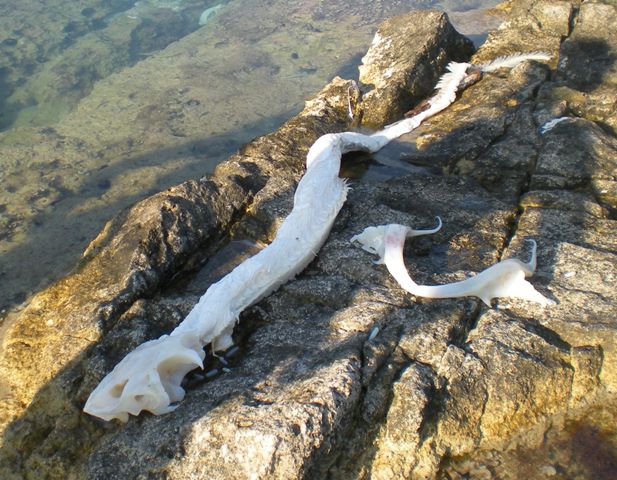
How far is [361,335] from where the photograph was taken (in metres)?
3.66

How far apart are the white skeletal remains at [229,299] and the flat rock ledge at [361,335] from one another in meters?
0.12

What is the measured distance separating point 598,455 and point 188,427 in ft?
7.84

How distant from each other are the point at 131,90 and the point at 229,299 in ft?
28.6

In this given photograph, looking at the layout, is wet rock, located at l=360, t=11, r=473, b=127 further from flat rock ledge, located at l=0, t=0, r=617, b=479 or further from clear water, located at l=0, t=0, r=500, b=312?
clear water, located at l=0, t=0, r=500, b=312

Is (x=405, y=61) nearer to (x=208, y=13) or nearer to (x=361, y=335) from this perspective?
(x=361, y=335)

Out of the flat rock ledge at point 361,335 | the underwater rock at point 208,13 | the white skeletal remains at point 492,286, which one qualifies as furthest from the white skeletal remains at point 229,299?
the underwater rock at point 208,13

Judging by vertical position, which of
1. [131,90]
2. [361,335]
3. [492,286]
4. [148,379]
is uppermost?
[148,379]

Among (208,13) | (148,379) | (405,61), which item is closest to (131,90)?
(208,13)

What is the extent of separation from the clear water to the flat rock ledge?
2.60 meters

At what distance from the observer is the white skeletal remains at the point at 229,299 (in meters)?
3.35

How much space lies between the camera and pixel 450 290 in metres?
3.99

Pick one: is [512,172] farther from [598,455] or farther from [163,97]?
[163,97]

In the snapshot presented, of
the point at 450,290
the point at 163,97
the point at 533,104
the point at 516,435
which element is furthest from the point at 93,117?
the point at 516,435

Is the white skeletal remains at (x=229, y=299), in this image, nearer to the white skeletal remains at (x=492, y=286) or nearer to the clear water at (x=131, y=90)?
the white skeletal remains at (x=492, y=286)
